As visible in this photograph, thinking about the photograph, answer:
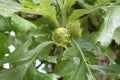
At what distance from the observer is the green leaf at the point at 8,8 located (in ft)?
3.20

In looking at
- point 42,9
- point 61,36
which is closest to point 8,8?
point 42,9

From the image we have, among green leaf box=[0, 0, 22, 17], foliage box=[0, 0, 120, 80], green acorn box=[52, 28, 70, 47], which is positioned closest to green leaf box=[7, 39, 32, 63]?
foliage box=[0, 0, 120, 80]

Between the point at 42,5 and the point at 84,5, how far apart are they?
463mm

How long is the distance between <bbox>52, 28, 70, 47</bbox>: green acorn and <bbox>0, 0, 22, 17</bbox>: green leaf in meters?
0.20

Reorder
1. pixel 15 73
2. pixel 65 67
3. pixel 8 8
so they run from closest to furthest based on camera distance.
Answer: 1. pixel 8 8
2. pixel 15 73
3. pixel 65 67

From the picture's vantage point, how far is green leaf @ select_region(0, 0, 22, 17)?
0.97m

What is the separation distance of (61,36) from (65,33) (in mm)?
17

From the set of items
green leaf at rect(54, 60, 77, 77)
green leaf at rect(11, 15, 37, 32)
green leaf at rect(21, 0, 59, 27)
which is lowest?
green leaf at rect(54, 60, 77, 77)

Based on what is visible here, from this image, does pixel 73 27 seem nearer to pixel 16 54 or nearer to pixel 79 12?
pixel 79 12

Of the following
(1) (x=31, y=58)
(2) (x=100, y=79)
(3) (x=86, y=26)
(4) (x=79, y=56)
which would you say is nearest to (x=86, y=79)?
(4) (x=79, y=56)

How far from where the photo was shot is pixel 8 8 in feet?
3.27

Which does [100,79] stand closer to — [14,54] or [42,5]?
[14,54]

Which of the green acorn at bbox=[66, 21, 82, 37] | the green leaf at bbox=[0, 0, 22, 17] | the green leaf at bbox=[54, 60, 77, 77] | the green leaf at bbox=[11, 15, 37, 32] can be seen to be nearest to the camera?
the green leaf at bbox=[0, 0, 22, 17]

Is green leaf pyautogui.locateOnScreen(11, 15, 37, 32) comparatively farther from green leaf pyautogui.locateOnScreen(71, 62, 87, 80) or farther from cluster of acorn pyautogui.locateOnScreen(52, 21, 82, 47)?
green leaf pyautogui.locateOnScreen(71, 62, 87, 80)
